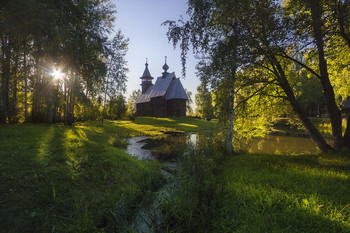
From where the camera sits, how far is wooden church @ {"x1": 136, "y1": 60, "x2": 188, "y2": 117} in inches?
1399

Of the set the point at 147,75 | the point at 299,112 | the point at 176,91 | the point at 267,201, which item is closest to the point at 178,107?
the point at 176,91

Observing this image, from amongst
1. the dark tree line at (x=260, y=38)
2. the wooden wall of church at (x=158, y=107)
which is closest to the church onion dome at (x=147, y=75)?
the wooden wall of church at (x=158, y=107)

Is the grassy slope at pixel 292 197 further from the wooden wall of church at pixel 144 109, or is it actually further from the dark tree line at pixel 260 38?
the wooden wall of church at pixel 144 109

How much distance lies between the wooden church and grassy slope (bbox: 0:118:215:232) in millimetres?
28774

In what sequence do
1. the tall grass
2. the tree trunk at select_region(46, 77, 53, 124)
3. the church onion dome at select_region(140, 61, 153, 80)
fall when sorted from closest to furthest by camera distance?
1. the tall grass
2. the tree trunk at select_region(46, 77, 53, 124)
3. the church onion dome at select_region(140, 61, 153, 80)

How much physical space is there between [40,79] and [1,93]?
3680 mm

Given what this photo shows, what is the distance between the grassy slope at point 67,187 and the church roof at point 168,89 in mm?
29249

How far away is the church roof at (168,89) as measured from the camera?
35.6 m

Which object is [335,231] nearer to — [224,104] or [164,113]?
[224,104]

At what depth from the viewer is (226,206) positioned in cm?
358

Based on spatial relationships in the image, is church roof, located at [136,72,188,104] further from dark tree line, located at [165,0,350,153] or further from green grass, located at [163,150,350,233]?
green grass, located at [163,150,350,233]

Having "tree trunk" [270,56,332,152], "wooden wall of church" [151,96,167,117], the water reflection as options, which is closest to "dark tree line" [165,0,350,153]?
"tree trunk" [270,56,332,152]

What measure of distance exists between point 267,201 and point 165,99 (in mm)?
34192

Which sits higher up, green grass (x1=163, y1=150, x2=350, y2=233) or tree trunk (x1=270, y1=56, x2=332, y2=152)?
tree trunk (x1=270, y1=56, x2=332, y2=152)
